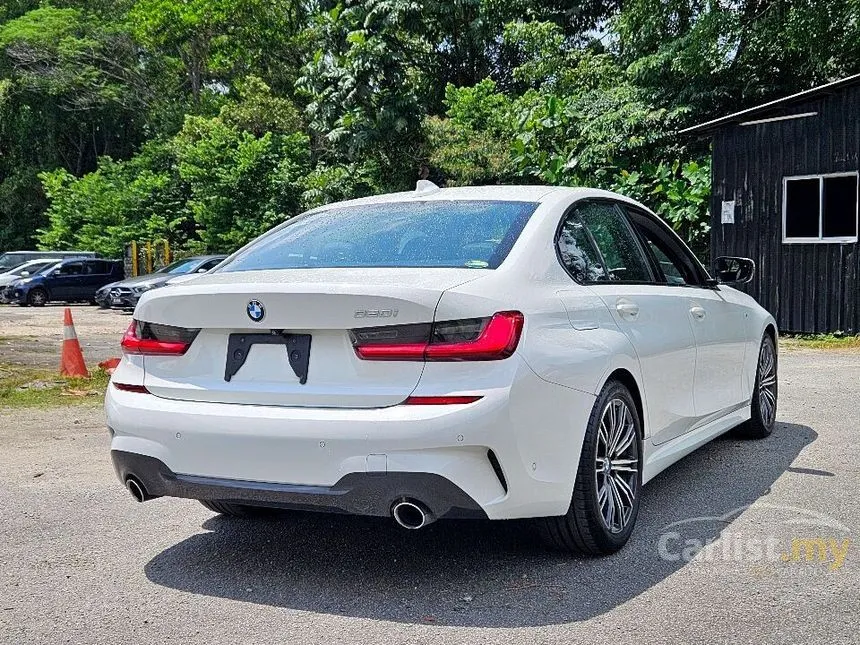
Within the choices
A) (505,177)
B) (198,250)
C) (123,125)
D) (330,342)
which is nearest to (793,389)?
(330,342)

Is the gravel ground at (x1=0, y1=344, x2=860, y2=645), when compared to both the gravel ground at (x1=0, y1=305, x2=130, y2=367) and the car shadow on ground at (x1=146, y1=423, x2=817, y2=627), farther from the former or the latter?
the gravel ground at (x1=0, y1=305, x2=130, y2=367)

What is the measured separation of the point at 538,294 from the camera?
3.86m

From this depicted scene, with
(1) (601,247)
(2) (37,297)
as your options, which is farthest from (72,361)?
(2) (37,297)

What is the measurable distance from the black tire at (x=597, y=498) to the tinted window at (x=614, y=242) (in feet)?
2.20

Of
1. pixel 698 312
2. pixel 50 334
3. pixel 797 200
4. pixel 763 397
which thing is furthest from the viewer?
pixel 50 334

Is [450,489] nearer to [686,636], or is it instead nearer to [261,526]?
[686,636]

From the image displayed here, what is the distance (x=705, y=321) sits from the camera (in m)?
5.48

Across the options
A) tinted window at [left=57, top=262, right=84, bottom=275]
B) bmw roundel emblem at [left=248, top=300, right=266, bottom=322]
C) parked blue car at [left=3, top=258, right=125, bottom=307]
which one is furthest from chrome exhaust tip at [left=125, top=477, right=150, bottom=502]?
tinted window at [left=57, top=262, right=84, bottom=275]

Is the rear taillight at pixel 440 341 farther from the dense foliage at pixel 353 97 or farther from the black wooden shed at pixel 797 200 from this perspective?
the dense foliage at pixel 353 97

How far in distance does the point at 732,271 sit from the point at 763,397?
1.02m

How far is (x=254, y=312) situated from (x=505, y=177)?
2246 centimetres

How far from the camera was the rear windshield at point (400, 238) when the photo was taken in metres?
4.10

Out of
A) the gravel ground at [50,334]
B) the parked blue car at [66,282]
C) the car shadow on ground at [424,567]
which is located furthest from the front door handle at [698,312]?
the parked blue car at [66,282]

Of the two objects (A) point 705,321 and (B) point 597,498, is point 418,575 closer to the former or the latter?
(B) point 597,498
